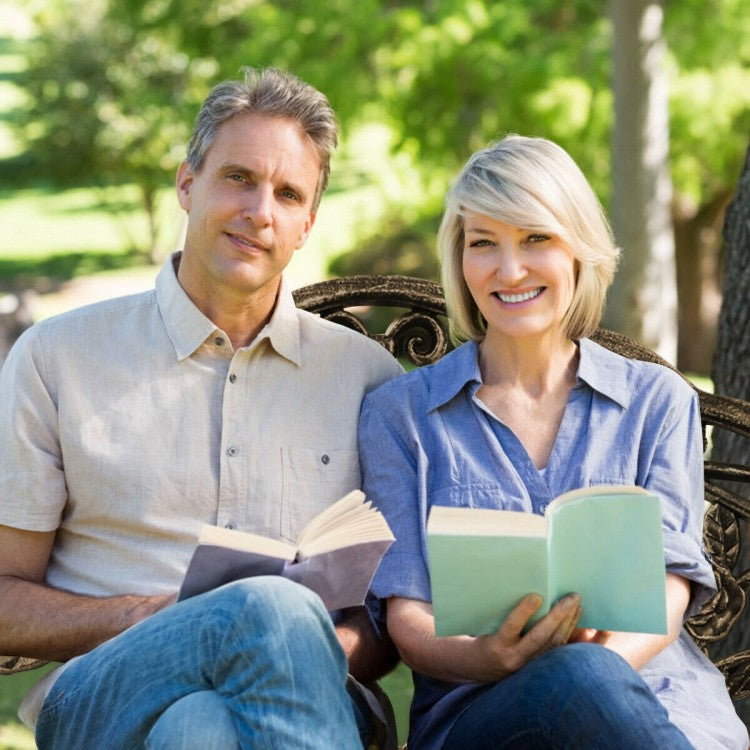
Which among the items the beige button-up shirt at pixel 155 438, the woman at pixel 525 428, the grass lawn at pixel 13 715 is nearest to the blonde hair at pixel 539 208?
the woman at pixel 525 428

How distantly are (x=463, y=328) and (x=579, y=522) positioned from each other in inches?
30.6

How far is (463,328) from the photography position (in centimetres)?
281

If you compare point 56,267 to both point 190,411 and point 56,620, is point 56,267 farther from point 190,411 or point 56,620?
point 56,620

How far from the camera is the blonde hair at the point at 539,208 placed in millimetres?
2555

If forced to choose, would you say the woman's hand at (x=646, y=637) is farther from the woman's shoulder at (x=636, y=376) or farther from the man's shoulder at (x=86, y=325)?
the man's shoulder at (x=86, y=325)

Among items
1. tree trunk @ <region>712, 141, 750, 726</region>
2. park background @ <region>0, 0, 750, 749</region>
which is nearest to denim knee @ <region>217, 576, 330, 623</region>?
tree trunk @ <region>712, 141, 750, 726</region>

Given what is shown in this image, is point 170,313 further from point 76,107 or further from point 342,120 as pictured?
point 76,107

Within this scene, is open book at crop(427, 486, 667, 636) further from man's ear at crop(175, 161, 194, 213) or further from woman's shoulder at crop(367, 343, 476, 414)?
man's ear at crop(175, 161, 194, 213)

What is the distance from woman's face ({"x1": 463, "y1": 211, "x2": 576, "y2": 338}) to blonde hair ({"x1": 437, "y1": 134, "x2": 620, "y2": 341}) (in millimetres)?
32

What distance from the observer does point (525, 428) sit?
266cm

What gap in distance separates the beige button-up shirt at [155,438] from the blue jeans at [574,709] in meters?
0.59

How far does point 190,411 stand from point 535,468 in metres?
0.72

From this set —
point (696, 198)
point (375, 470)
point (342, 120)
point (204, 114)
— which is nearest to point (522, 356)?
point (375, 470)

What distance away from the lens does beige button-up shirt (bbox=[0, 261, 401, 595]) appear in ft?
8.46
